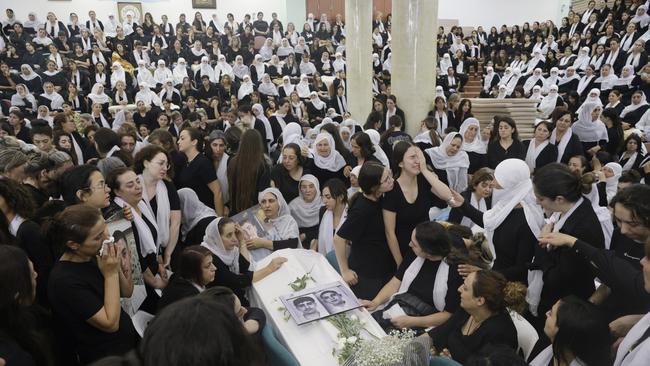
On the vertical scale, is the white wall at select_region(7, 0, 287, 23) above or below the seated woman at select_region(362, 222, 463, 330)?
above

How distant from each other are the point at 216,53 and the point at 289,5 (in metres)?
7.59

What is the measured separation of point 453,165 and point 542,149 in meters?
1.50

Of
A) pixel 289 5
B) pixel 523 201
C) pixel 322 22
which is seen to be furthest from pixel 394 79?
pixel 289 5

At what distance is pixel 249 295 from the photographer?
3285 mm

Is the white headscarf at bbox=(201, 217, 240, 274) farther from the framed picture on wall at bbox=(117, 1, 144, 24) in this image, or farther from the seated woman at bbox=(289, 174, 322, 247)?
the framed picture on wall at bbox=(117, 1, 144, 24)

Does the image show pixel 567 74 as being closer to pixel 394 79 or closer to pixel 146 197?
pixel 394 79

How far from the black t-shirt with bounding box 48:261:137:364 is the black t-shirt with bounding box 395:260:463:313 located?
1734mm

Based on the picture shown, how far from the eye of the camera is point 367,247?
346cm

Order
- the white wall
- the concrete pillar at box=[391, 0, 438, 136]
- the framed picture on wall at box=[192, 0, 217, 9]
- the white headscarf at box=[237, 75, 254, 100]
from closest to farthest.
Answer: the concrete pillar at box=[391, 0, 438, 136] < the white headscarf at box=[237, 75, 254, 100] < the white wall < the framed picture on wall at box=[192, 0, 217, 9]

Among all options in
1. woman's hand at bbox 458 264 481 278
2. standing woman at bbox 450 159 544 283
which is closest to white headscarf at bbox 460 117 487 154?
standing woman at bbox 450 159 544 283

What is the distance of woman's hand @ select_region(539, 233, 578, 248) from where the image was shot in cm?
247

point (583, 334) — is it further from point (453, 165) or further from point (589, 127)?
point (589, 127)

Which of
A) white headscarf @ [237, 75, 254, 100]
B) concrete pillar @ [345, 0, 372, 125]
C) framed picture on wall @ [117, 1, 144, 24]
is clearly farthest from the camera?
framed picture on wall @ [117, 1, 144, 24]

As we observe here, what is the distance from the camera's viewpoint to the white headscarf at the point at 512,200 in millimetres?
3000
